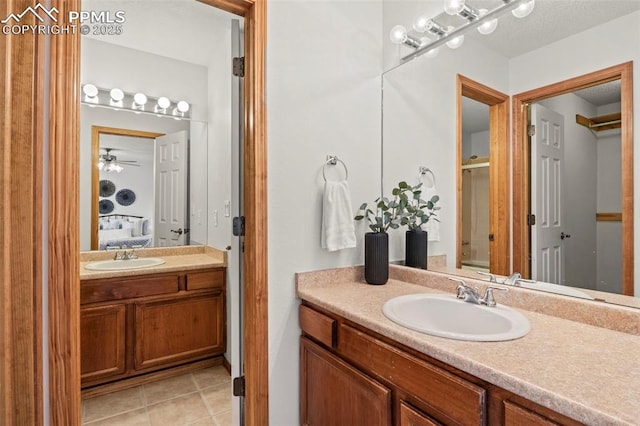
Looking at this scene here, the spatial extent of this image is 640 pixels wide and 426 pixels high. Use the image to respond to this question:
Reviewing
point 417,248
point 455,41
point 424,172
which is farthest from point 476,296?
point 455,41

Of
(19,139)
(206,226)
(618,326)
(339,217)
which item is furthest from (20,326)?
(618,326)

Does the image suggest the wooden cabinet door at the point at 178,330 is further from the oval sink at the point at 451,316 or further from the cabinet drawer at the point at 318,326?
Answer: the oval sink at the point at 451,316

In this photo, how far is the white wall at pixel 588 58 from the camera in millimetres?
1006

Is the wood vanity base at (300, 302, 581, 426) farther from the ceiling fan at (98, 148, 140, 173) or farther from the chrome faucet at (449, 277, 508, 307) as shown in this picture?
the ceiling fan at (98, 148, 140, 173)

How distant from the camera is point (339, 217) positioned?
61.3 inches

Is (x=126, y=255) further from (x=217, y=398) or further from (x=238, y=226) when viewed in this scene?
(x=238, y=226)

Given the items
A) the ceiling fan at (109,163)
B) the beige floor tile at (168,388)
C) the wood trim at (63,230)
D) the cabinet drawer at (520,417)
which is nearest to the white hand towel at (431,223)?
the cabinet drawer at (520,417)

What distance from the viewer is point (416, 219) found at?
1707mm

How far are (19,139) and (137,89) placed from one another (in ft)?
5.59

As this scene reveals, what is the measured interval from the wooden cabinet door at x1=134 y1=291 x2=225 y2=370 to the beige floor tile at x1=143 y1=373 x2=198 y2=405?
0.12 meters

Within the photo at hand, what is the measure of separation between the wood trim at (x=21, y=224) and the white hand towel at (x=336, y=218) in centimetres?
107

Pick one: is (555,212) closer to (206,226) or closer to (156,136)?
(206,226)

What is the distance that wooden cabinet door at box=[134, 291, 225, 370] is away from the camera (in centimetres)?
218

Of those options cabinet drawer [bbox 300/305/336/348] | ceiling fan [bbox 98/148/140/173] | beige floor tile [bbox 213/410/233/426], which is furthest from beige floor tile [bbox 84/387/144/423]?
ceiling fan [bbox 98/148/140/173]
